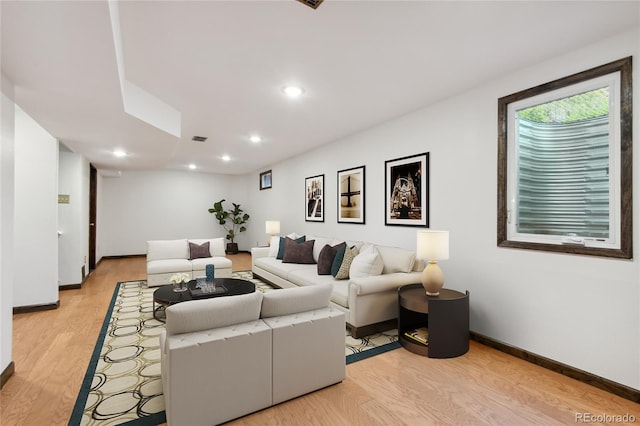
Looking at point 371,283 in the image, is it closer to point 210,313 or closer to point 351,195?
point 210,313

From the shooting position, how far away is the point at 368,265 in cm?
366

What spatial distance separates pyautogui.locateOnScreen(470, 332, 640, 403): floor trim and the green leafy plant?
787cm

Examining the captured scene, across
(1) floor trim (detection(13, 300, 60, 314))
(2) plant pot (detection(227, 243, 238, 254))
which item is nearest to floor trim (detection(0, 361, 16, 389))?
(1) floor trim (detection(13, 300, 60, 314))

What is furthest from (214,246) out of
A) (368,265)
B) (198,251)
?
(368,265)

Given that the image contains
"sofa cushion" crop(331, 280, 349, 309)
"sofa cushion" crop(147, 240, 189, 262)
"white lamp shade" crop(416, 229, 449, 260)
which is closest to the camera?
"white lamp shade" crop(416, 229, 449, 260)

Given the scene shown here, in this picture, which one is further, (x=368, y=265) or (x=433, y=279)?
(x=368, y=265)

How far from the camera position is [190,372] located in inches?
71.9

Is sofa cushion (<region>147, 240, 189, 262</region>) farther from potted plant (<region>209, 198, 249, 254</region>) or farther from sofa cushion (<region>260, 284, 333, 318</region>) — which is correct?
sofa cushion (<region>260, 284, 333, 318</region>)

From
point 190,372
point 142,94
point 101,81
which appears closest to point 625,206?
point 190,372

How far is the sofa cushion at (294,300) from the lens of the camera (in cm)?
227

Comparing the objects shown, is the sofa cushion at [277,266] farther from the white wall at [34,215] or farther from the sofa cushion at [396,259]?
the white wall at [34,215]

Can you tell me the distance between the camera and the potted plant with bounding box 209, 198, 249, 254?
966 cm

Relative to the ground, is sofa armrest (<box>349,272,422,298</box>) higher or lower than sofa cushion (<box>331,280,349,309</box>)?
higher

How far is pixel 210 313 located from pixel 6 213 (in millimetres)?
1955
